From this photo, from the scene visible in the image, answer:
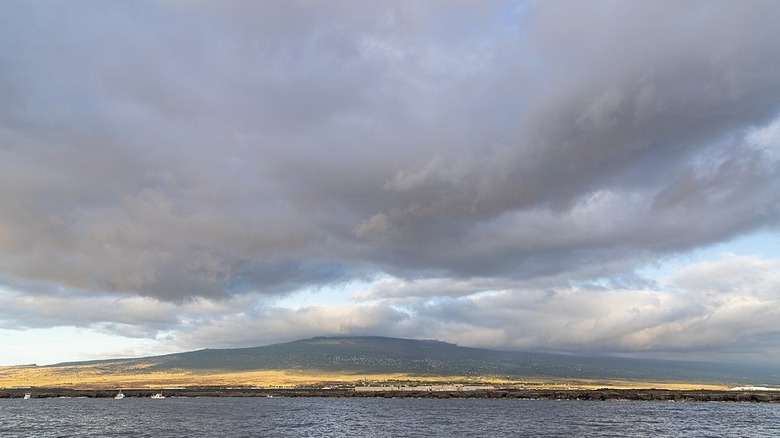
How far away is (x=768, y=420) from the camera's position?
5576 inches

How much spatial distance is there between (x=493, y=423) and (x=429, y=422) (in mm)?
13885

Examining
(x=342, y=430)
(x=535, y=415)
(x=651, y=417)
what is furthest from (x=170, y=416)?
(x=651, y=417)

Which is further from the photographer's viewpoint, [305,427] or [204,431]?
[305,427]

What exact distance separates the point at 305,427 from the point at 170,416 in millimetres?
46445

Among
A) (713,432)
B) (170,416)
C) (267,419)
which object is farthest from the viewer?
(170,416)

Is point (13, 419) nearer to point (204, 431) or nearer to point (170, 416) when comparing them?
point (170, 416)

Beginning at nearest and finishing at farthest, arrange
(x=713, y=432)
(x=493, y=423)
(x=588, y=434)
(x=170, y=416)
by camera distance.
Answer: (x=588, y=434) < (x=713, y=432) < (x=493, y=423) < (x=170, y=416)

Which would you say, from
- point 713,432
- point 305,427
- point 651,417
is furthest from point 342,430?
point 651,417

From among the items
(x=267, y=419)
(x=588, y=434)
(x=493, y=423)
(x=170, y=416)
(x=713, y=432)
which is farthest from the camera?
(x=170, y=416)

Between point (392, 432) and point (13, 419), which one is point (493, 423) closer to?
point (392, 432)

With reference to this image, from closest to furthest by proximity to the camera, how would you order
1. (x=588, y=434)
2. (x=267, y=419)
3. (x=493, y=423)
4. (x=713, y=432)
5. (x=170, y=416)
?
1. (x=588, y=434)
2. (x=713, y=432)
3. (x=493, y=423)
4. (x=267, y=419)
5. (x=170, y=416)

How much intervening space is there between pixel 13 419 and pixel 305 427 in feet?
245

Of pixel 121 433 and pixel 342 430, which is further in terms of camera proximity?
pixel 342 430

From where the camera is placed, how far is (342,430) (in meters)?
113
